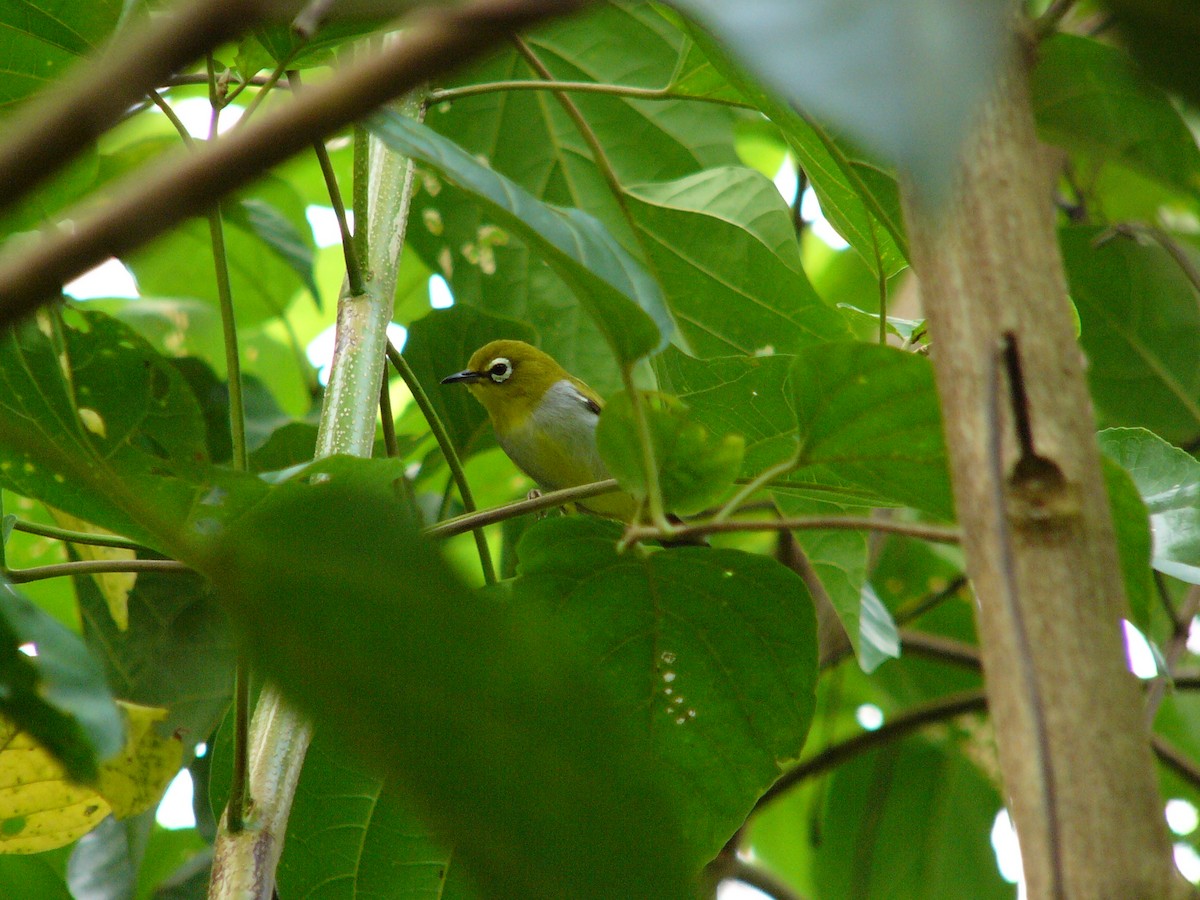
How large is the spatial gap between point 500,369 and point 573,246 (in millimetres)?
3186

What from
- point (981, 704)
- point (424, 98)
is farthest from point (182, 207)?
point (981, 704)

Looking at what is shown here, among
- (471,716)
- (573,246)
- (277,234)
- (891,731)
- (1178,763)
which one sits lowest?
(1178,763)

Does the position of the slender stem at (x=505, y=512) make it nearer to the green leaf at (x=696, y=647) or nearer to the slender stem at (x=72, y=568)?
the green leaf at (x=696, y=647)

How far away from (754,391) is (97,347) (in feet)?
4.56

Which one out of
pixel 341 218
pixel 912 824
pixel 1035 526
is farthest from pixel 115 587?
pixel 912 824

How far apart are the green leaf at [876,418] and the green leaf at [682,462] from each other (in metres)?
0.10

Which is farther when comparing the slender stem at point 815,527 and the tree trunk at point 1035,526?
the slender stem at point 815,527

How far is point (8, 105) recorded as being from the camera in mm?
2168

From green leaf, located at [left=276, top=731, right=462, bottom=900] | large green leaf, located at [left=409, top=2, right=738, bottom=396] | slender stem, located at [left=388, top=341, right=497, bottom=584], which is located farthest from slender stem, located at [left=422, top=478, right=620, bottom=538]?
large green leaf, located at [left=409, top=2, right=738, bottom=396]

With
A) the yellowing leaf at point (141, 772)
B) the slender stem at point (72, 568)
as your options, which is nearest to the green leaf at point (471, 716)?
the slender stem at point (72, 568)

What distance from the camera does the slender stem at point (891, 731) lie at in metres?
3.16

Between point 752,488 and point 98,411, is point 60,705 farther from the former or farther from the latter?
point 98,411

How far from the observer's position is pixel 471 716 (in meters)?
0.71

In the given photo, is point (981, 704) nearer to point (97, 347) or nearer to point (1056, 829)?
point (97, 347)
